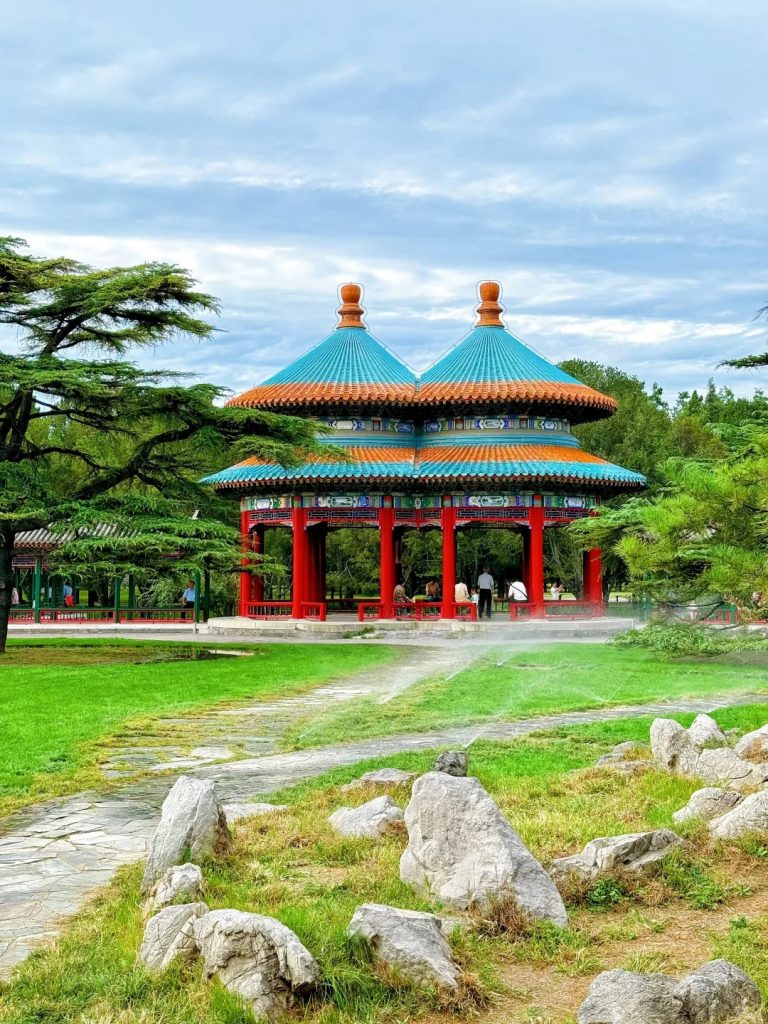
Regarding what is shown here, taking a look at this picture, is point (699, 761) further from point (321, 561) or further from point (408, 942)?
point (321, 561)

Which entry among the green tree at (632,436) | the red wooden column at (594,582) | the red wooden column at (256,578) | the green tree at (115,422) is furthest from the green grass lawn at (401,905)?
the green tree at (632,436)

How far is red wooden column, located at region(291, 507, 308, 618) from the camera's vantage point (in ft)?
97.2

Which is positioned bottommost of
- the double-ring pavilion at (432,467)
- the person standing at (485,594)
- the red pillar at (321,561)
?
the person standing at (485,594)

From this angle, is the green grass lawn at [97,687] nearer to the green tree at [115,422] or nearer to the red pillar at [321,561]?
the green tree at [115,422]

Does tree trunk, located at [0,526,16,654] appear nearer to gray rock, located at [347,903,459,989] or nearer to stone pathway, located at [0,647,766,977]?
stone pathway, located at [0,647,766,977]

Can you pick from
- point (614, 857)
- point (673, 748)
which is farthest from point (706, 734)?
point (614, 857)

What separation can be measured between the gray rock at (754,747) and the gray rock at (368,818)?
3300 mm

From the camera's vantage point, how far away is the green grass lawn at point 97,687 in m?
9.68

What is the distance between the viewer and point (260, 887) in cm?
591

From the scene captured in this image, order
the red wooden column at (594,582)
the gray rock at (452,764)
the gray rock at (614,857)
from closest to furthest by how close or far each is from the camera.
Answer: the gray rock at (614,857) < the gray rock at (452,764) < the red wooden column at (594,582)

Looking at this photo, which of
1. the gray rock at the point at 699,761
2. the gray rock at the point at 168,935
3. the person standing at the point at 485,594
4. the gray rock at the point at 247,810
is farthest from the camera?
the person standing at the point at 485,594

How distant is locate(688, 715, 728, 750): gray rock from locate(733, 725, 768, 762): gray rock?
0.89 ft

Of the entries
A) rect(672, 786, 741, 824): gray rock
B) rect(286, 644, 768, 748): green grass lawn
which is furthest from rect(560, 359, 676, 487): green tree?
rect(672, 786, 741, 824): gray rock

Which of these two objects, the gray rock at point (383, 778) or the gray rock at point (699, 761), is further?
the gray rock at point (383, 778)
